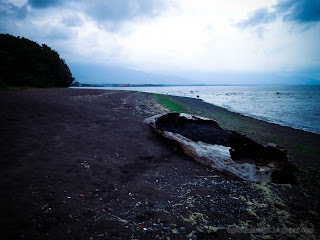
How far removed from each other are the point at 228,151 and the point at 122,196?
4151 mm

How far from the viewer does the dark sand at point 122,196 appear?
2652 mm

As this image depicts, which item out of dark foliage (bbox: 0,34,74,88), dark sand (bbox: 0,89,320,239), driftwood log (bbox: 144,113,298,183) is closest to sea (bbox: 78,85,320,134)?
driftwood log (bbox: 144,113,298,183)

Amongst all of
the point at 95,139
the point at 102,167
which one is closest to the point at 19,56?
the point at 95,139

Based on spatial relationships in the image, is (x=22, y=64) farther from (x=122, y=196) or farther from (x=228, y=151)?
(x=228, y=151)

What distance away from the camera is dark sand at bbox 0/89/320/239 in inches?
104

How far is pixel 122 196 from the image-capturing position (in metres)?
3.59

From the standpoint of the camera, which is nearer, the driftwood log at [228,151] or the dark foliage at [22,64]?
the driftwood log at [228,151]

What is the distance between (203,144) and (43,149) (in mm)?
5661

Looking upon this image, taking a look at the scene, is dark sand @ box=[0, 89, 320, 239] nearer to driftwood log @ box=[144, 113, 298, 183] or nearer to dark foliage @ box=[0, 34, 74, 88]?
driftwood log @ box=[144, 113, 298, 183]

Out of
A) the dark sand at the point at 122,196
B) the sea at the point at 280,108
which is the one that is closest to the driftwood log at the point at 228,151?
the dark sand at the point at 122,196

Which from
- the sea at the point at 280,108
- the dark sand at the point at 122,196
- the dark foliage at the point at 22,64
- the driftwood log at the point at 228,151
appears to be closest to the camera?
the dark sand at the point at 122,196

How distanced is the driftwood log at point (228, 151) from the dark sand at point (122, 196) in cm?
32

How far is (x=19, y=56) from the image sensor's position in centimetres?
3164

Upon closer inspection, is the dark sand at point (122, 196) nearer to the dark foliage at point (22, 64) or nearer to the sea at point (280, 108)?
the sea at point (280, 108)
